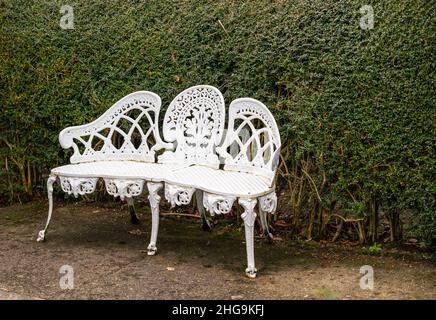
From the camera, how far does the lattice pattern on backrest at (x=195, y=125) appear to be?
548 centimetres

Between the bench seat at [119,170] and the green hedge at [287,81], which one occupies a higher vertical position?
the green hedge at [287,81]

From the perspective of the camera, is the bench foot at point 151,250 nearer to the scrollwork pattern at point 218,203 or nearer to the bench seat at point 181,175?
the bench seat at point 181,175

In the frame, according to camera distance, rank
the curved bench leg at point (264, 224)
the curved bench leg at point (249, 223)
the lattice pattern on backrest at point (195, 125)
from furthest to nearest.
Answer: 1. the lattice pattern on backrest at point (195, 125)
2. the curved bench leg at point (264, 224)
3. the curved bench leg at point (249, 223)

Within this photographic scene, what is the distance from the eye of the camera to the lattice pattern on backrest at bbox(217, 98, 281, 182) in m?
5.09

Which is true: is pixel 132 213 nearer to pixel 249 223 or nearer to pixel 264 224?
pixel 264 224

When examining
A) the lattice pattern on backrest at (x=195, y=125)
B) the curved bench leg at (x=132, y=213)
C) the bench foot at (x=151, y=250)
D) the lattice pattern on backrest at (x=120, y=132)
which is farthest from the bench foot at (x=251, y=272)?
the curved bench leg at (x=132, y=213)

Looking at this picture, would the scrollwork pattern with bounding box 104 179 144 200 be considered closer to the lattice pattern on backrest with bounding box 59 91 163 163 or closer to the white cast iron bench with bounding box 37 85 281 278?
the white cast iron bench with bounding box 37 85 281 278

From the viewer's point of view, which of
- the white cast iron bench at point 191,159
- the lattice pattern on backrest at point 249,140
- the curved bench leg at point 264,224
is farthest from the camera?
the curved bench leg at point 264,224

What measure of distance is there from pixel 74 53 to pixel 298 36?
2683 millimetres

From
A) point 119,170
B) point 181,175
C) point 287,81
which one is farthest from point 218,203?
point 287,81

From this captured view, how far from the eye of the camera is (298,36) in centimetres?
532

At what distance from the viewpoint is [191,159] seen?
5.58 metres
